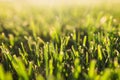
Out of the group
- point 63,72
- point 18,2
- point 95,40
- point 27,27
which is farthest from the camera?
point 18,2

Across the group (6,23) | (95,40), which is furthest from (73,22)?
(95,40)

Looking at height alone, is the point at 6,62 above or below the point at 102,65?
above

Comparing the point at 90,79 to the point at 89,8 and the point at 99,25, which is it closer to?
the point at 99,25

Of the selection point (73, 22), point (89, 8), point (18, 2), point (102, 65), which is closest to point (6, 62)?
point (102, 65)

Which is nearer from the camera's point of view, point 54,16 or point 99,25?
point 99,25

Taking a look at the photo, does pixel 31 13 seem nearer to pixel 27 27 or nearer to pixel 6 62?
pixel 27 27

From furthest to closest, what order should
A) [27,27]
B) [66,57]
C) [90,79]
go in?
[27,27] < [66,57] < [90,79]
